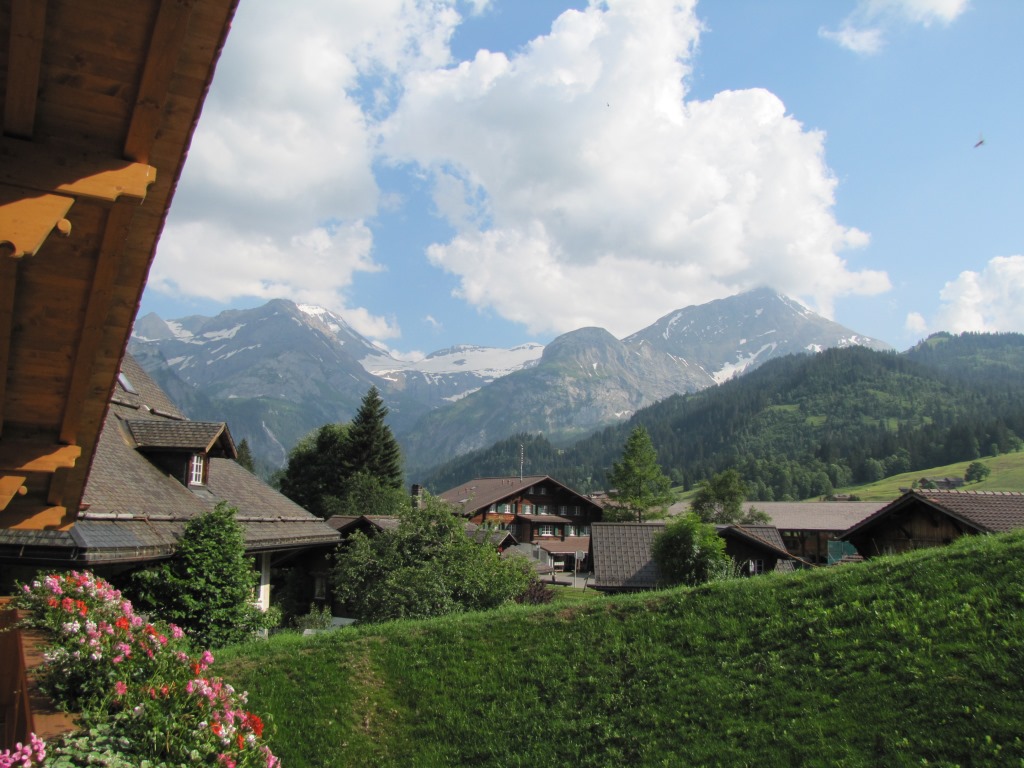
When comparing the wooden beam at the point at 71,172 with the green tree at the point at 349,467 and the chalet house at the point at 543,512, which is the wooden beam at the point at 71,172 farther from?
the chalet house at the point at 543,512

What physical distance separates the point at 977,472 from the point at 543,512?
307 ft

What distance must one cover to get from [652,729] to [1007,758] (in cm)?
440

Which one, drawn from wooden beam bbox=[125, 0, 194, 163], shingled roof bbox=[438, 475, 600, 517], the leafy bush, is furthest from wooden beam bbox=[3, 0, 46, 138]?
shingled roof bbox=[438, 475, 600, 517]

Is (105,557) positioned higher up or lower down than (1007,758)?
higher up

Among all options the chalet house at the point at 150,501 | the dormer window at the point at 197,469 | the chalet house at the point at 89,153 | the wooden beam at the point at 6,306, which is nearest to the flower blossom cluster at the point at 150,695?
the chalet house at the point at 89,153

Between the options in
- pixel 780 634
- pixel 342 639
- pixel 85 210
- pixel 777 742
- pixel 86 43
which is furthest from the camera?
pixel 342 639

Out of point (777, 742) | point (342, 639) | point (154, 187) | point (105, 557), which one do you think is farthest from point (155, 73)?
point (342, 639)

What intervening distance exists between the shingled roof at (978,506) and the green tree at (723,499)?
5612cm

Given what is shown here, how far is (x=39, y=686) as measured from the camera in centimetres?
538

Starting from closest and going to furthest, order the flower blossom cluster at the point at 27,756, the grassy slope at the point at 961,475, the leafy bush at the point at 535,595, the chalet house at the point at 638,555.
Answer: the flower blossom cluster at the point at 27,756
the leafy bush at the point at 535,595
the chalet house at the point at 638,555
the grassy slope at the point at 961,475

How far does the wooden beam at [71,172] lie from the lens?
374cm

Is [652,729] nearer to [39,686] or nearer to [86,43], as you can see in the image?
[39,686]

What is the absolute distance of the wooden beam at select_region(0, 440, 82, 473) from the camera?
23.6 feet

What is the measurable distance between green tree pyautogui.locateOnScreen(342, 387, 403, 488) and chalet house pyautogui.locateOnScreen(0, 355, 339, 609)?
134 ft
